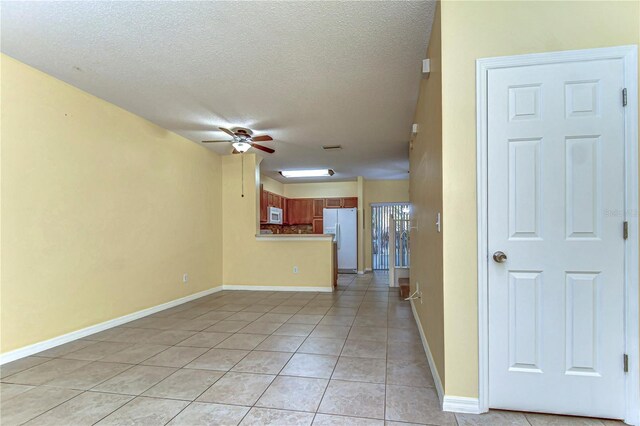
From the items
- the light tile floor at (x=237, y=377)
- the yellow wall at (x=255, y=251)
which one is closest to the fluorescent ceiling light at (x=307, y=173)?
the yellow wall at (x=255, y=251)

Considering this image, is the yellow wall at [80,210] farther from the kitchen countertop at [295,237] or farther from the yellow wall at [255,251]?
the kitchen countertop at [295,237]

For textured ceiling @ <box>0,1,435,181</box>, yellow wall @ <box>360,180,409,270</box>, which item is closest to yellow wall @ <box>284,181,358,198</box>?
yellow wall @ <box>360,180,409,270</box>

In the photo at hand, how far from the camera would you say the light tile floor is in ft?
5.86


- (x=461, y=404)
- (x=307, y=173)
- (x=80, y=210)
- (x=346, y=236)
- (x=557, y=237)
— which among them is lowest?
(x=461, y=404)

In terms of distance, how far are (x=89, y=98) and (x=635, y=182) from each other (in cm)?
452

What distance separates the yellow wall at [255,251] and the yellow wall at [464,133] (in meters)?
4.01

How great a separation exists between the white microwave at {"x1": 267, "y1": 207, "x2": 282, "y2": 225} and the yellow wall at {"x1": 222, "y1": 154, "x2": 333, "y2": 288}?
140cm

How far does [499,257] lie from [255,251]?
4.64m

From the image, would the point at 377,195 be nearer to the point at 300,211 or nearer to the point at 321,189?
the point at 321,189

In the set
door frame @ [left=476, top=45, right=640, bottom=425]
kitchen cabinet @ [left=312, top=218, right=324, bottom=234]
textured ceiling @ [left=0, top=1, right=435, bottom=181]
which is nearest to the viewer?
door frame @ [left=476, top=45, right=640, bottom=425]

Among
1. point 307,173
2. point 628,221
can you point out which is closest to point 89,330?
point 628,221

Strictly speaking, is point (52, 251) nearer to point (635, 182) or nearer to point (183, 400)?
point (183, 400)

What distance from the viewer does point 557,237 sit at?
68.4 inches

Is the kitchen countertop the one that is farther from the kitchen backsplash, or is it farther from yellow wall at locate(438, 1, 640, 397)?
yellow wall at locate(438, 1, 640, 397)
